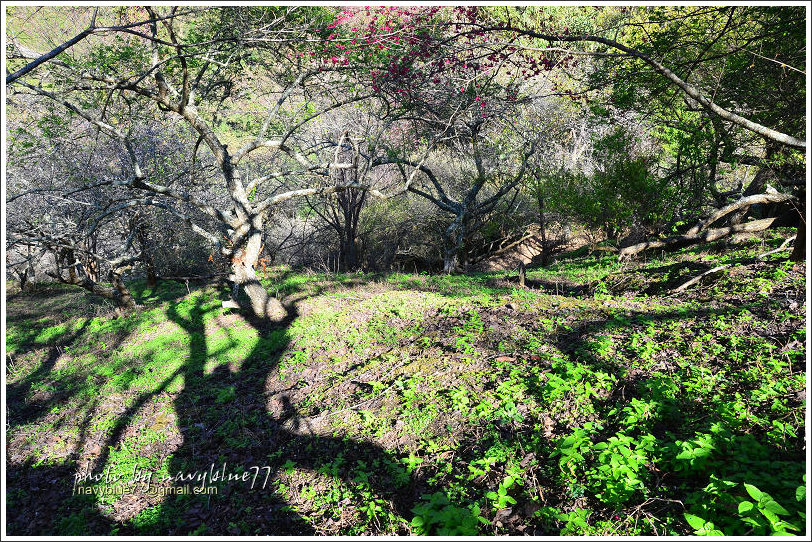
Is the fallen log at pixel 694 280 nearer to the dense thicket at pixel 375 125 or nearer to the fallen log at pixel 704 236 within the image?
the dense thicket at pixel 375 125

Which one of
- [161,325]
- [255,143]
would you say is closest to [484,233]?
[255,143]

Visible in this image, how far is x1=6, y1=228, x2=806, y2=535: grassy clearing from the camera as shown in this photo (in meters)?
2.64

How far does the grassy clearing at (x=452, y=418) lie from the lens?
2639 mm

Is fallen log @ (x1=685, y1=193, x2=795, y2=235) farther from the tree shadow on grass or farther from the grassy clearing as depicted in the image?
the tree shadow on grass

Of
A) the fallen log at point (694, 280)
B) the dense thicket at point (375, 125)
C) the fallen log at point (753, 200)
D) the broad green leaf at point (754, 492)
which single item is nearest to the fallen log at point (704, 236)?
the fallen log at point (753, 200)

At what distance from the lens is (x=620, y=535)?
2379 millimetres

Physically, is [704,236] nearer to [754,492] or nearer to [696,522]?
[754,492]

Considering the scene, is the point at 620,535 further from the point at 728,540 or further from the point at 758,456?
the point at 758,456

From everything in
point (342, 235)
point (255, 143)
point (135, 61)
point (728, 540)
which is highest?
point (135, 61)

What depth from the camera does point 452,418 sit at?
3.77 meters

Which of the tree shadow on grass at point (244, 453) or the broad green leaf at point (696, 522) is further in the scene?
the tree shadow on grass at point (244, 453)

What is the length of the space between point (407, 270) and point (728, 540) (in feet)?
37.9

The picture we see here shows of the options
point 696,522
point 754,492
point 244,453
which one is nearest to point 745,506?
point 754,492

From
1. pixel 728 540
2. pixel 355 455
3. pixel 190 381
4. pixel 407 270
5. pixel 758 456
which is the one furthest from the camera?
pixel 407 270
